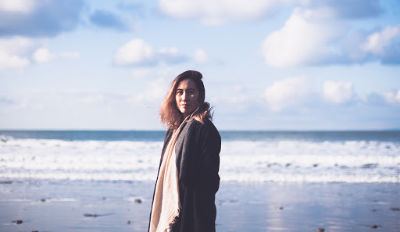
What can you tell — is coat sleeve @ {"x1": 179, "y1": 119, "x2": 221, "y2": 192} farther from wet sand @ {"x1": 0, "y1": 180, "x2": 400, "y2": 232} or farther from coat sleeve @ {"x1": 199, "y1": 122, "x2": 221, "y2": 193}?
wet sand @ {"x1": 0, "y1": 180, "x2": 400, "y2": 232}

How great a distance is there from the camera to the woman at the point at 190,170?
8.50 feet

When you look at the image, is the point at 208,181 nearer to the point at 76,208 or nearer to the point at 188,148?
the point at 188,148

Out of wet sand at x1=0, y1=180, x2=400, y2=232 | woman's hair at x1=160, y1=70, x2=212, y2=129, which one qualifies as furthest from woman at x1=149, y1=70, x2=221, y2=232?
wet sand at x1=0, y1=180, x2=400, y2=232

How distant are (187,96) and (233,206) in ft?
17.7

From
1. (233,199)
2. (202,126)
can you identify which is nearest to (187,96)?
(202,126)

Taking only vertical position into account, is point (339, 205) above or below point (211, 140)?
below

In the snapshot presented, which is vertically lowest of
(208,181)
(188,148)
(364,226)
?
(364,226)

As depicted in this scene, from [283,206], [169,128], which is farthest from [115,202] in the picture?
[169,128]

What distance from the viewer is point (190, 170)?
8.45ft

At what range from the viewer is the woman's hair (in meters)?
2.81

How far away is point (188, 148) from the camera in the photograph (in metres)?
2.60

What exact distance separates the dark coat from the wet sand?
3870mm

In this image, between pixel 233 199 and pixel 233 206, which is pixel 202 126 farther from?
pixel 233 199

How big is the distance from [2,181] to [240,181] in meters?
6.47
